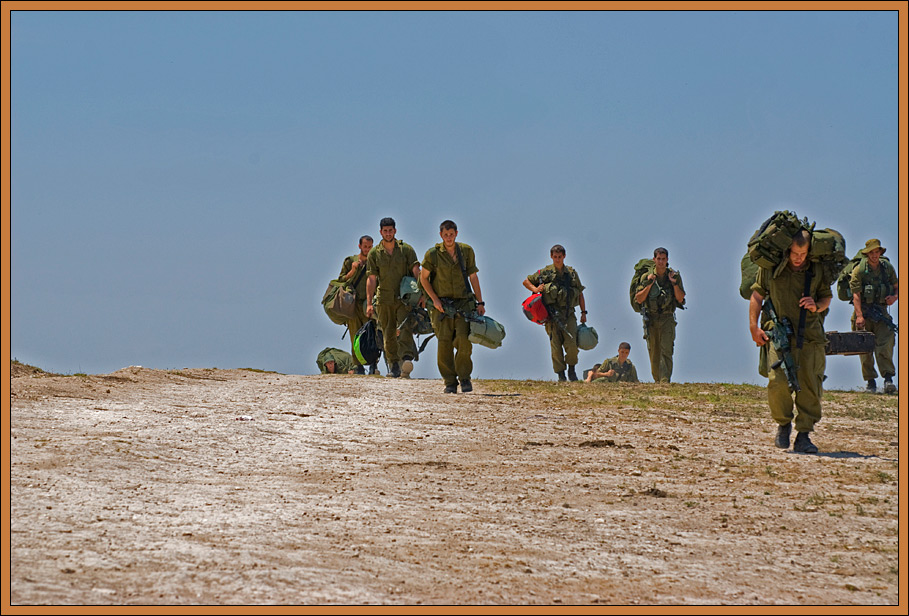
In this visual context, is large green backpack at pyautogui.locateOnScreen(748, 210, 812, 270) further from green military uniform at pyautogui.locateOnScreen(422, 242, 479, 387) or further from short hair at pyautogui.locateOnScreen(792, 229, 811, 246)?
green military uniform at pyautogui.locateOnScreen(422, 242, 479, 387)

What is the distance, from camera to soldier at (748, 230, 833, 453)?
33.0 feet

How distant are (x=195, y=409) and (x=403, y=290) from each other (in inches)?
217

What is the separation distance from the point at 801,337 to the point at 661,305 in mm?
8708

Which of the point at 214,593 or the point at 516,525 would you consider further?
the point at 516,525

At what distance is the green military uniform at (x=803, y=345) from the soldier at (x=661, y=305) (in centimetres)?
847

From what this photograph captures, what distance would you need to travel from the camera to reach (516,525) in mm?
7410

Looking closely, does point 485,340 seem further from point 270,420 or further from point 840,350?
point 840,350

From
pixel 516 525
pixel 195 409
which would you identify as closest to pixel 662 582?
pixel 516 525

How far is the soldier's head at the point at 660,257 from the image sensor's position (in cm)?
1884

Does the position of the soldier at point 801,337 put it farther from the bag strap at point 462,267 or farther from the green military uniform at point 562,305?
the green military uniform at point 562,305

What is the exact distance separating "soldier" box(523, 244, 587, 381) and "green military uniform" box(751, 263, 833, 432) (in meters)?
8.73

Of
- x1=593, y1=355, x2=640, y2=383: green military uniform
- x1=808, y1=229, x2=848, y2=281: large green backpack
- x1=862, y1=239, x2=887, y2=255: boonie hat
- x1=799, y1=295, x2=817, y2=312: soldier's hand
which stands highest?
x1=862, y1=239, x2=887, y2=255: boonie hat

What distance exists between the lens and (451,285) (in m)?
14.3

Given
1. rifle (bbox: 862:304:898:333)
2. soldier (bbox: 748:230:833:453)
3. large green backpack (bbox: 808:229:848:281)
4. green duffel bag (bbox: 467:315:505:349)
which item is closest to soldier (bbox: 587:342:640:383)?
rifle (bbox: 862:304:898:333)
